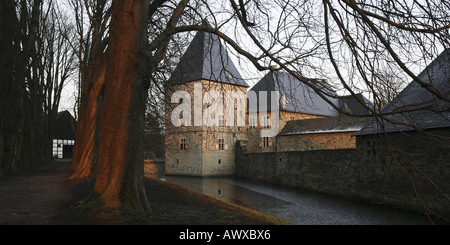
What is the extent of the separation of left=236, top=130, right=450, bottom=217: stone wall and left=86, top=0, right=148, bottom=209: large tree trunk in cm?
591

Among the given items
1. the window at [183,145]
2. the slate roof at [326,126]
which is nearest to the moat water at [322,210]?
the slate roof at [326,126]

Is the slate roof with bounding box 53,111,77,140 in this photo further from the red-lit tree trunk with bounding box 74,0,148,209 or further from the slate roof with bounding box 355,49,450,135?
the red-lit tree trunk with bounding box 74,0,148,209

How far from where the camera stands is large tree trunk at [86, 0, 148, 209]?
19.0 ft

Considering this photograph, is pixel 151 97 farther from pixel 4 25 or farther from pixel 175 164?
pixel 175 164

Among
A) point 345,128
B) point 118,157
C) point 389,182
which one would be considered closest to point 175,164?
point 345,128

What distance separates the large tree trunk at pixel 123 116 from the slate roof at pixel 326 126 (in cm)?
2335

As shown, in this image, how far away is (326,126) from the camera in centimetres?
3125

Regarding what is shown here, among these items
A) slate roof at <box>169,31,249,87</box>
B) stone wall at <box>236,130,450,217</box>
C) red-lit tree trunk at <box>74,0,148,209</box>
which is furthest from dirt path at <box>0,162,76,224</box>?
stone wall at <box>236,130,450,217</box>

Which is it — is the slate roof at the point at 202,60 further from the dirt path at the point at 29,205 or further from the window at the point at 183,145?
the window at the point at 183,145

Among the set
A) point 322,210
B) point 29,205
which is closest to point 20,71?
point 29,205

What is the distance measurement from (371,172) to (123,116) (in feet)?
45.5

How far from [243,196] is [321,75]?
1419cm

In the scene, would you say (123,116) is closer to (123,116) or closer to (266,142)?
(123,116)

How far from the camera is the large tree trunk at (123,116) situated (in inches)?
228
